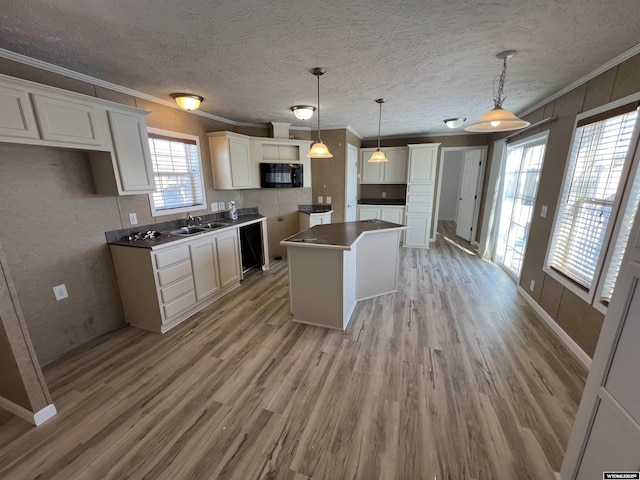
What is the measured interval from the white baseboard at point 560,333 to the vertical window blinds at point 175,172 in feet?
14.6

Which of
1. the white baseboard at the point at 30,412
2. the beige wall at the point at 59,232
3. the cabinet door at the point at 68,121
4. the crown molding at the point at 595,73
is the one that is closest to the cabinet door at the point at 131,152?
the cabinet door at the point at 68,121

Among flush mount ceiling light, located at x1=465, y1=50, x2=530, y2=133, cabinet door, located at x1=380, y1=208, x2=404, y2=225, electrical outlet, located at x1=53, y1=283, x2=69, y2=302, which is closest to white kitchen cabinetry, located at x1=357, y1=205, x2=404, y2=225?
cabinet door, located at x1=380, y1=208, x2=404, y2=225

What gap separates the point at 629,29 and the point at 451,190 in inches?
297

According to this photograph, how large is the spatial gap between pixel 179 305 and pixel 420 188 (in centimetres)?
493

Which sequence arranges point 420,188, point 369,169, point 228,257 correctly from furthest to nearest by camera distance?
1. point 369,169
2. point 420,188
3. point 228,257

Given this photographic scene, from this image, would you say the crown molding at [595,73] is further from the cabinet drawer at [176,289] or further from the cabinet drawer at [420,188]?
the cabinet drawer at [176,289]

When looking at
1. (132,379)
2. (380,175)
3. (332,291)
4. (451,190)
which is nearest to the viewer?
(132,379)

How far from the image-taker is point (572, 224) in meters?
2.48

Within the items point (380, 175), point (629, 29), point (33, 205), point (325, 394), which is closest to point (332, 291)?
point (325, 394)

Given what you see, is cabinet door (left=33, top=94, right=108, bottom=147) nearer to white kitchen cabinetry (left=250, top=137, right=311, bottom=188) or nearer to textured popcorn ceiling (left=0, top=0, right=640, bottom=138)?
textured popcorn ceiling (left=0, top=0, right=640, bottom=138)

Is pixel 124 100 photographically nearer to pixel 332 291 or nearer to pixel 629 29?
pixel 332 291

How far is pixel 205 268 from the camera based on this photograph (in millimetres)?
3078

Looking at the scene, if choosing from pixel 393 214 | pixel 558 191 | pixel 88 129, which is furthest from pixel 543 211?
pixel 88 129

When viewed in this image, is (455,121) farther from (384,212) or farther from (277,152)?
(277,152)
